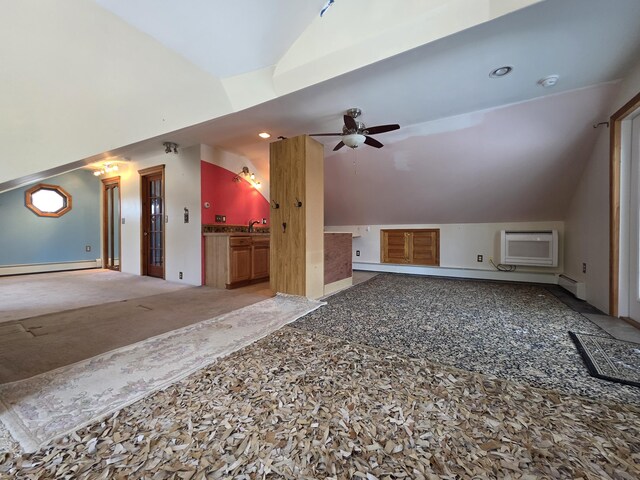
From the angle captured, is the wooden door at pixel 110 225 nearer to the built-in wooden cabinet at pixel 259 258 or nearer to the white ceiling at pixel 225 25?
the built-in wooden cabinet at pixel 259 258

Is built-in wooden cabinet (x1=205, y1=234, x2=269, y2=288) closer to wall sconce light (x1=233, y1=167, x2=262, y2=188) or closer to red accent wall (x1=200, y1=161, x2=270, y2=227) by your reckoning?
red accent wall (x1=200, y1=161, x2=270, y2=227)

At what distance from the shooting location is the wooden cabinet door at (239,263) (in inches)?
159

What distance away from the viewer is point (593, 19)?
5.56 ft

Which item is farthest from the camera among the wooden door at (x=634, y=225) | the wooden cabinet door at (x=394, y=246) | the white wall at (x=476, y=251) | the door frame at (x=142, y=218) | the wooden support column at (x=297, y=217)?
the wooden cabinet door at (x=394, y=246)

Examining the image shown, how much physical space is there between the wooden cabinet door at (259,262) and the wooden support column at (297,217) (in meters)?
1.04

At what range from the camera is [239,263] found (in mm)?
4172

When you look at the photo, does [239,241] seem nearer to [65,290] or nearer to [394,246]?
[65,290]

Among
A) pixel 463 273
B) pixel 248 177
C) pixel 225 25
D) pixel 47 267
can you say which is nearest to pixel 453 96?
pixel 225 25

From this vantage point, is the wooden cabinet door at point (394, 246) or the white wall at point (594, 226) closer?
the white wall at point (594, 226)

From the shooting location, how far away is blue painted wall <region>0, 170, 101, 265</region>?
5.13 m

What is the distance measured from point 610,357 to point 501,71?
2394 mm

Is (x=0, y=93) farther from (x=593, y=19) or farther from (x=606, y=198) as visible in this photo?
(x=606, y=198)

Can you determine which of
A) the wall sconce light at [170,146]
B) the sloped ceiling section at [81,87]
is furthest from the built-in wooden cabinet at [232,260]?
the sloped ceiling section at [81,87]

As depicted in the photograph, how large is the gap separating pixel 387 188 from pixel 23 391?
15.7 ft
